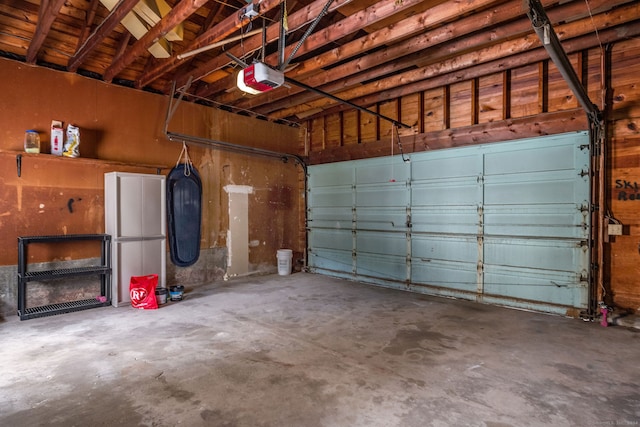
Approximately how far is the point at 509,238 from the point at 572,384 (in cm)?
231

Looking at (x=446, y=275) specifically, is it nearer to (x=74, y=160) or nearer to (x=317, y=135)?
(x=317, y=135)

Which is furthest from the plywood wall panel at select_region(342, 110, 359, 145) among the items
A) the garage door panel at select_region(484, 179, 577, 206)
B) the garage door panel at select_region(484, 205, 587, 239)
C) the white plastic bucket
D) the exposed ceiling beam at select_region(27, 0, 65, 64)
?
the exposed ceiling beam at select_region(27, 0, 65, 64)

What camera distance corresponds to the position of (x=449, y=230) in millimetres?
4980

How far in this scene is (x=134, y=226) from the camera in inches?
178

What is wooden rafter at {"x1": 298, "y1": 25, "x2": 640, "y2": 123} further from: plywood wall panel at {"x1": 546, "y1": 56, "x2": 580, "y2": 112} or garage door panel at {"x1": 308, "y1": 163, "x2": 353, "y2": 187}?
garage door panel at {"x1": 308, "y1": 163, "x2": 353, "y2": 187}

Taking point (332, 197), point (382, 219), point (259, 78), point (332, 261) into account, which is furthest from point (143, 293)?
point (382, 219)

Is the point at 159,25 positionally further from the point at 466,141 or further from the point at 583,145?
the point at 583,145

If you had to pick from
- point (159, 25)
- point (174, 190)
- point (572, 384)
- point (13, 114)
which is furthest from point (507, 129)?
point (13, 114)

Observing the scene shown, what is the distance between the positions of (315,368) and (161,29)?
3479 millimetres

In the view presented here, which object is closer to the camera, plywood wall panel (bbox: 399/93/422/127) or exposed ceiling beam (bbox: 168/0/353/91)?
exposed ceiling beam (bbox: 168/0/353/91)

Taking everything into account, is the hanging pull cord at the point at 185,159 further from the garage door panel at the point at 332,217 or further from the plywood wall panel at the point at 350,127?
the plywood wall panel at the point at 350,127

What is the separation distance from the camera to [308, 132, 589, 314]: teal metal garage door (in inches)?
159

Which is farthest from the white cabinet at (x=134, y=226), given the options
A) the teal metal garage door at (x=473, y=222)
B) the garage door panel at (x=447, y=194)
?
the garage door panel at (x=447, y=194)

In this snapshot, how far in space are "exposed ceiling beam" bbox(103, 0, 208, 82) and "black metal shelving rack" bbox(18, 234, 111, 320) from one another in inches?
84.4
